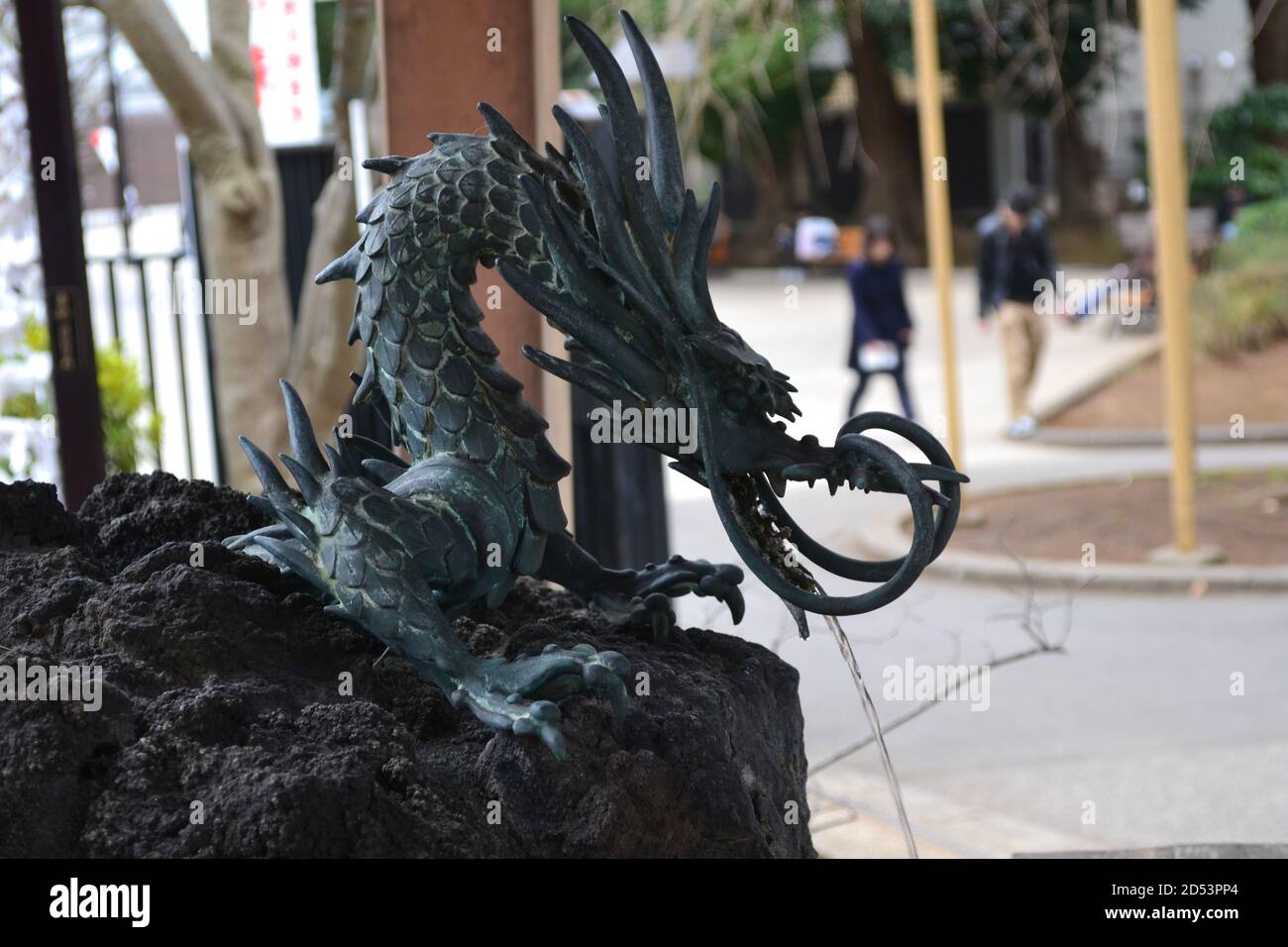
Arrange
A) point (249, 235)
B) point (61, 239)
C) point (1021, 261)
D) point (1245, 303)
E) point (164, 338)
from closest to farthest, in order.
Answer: point (61, 239) → point (249, 235) → point (1021, 261) → point (1245, 303) → point (164, 338)

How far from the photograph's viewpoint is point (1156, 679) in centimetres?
561

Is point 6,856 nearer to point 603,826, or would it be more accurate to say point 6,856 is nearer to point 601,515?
point 603,826

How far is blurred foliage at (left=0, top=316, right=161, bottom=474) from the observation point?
6918 millimetres

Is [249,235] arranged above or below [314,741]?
above

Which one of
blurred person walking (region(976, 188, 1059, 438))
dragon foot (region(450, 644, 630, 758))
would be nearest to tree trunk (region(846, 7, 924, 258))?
blurred person walking (region(976, 188, 1059, 438))

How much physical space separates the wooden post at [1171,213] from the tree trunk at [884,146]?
48.9 feet

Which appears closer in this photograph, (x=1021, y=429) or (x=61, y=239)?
(x=61, y=239)

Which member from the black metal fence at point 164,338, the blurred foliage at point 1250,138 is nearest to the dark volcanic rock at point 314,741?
the black metal fence at point 164,338

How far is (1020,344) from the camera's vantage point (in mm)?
10562

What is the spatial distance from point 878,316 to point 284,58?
3.83 metres

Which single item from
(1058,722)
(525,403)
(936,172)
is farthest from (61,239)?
(936,172)

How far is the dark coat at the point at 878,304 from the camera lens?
9.38m

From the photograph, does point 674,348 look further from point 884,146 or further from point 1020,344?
point 884,146
